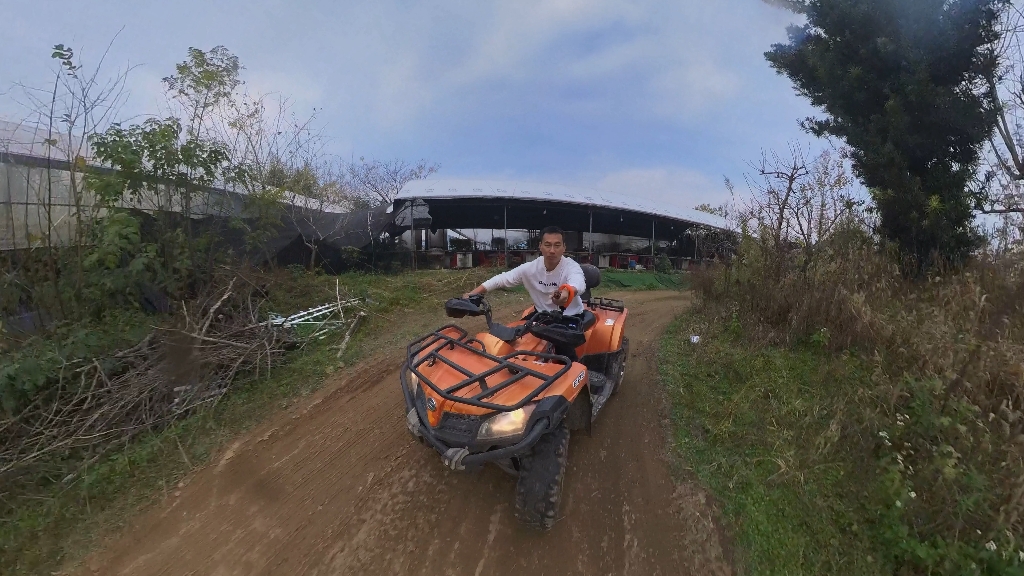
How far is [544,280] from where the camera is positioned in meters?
3.96

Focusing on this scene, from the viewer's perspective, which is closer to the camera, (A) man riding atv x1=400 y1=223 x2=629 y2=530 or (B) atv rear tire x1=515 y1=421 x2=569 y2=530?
(A) man riding atv x1=400 y1=223 x2=629 y2=530

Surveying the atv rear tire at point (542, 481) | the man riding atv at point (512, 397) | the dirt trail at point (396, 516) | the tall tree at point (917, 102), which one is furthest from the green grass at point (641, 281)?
the atv rear tire at point (542, 481)

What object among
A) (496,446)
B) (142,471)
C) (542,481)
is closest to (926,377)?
(542,481)

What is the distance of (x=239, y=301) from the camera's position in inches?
237

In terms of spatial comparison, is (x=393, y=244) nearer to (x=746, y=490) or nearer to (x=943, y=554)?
(x=746, y=490)

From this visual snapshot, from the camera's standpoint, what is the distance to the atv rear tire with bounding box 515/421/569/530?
2.69m

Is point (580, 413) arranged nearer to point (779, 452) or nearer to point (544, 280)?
point (544, 280)

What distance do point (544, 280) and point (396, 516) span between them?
196 cm

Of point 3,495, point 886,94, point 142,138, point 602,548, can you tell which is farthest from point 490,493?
point 886,94

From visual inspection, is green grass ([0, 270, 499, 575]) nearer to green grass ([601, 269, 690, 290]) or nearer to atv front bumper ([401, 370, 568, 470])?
atv front bumper ([401, 370, 568, 470])

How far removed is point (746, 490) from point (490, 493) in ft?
5.45

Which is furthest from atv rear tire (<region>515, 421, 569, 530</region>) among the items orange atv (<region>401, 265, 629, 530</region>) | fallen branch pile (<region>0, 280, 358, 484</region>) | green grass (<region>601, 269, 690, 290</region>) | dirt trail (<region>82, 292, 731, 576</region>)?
green grass (<region>601, 269, 690, 290</region>)

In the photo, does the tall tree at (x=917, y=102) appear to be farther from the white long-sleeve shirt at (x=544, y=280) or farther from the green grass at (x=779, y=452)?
the white long-sleeve shirt at (x=544, y=280)

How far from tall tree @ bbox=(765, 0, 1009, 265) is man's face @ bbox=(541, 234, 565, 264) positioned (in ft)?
18.1
